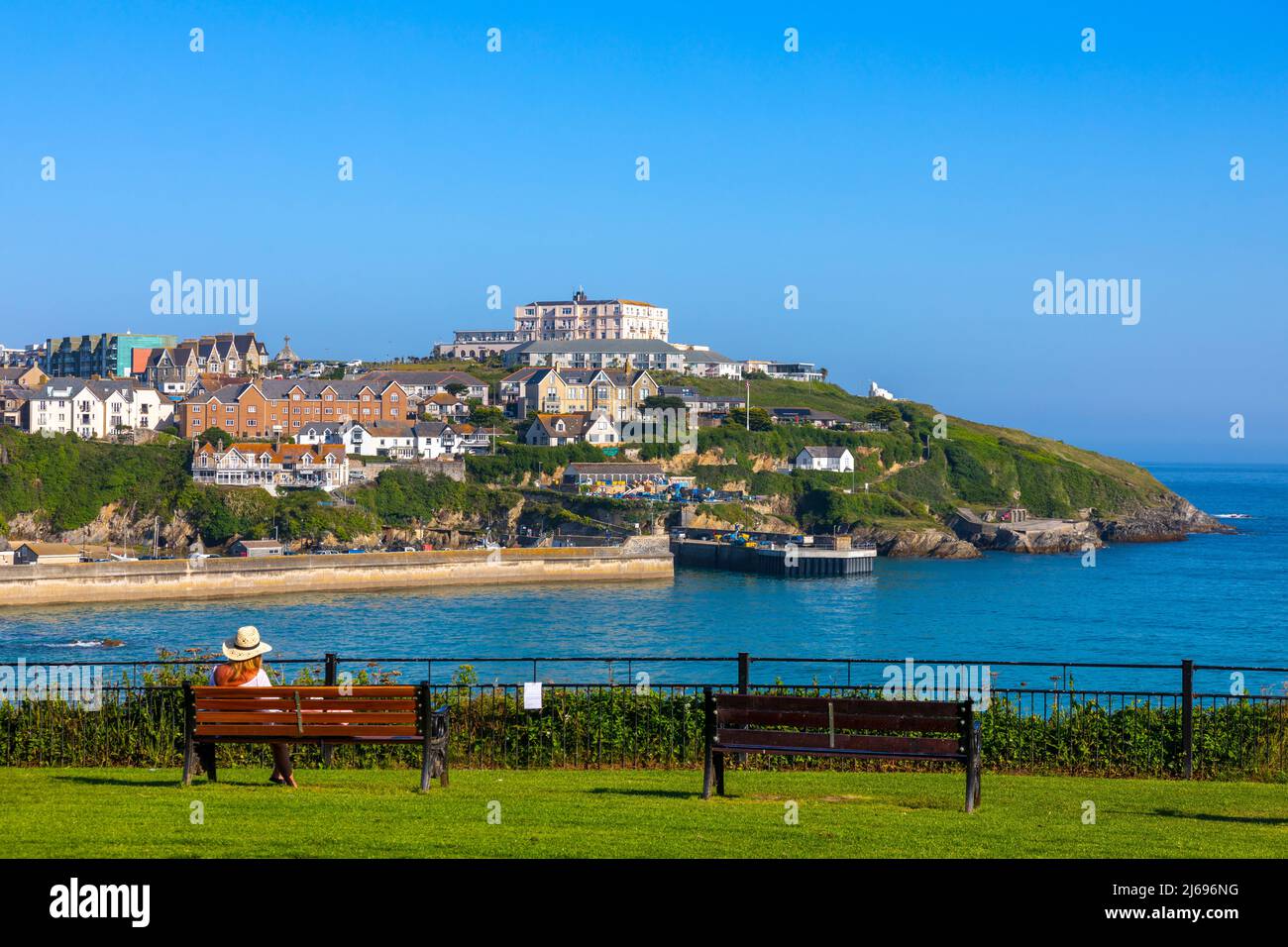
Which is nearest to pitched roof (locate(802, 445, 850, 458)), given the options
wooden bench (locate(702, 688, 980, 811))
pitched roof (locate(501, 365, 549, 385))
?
pitched roof (locate(501, 365, 549, 385))

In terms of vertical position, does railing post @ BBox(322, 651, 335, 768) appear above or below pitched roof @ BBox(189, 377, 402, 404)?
below

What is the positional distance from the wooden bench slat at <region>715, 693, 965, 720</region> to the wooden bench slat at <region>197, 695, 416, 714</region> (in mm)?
2002

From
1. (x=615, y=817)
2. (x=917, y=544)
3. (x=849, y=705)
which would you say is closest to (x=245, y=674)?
(x=615, y=817)

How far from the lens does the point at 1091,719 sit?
11.6 metres

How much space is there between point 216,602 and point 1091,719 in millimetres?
47561

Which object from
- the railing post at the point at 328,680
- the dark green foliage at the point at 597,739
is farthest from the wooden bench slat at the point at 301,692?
the dark green foliage at the point at 597,739

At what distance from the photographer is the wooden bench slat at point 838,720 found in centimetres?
793

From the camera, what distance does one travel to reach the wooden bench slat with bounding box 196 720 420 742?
8.29m

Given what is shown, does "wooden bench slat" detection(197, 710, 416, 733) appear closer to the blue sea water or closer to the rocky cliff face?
the blue sea water

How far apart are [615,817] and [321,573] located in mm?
53287

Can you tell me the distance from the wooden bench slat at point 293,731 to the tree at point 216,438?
263 feet

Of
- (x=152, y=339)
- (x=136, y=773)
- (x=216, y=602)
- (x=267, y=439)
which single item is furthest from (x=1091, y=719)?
(x=152, y=339)

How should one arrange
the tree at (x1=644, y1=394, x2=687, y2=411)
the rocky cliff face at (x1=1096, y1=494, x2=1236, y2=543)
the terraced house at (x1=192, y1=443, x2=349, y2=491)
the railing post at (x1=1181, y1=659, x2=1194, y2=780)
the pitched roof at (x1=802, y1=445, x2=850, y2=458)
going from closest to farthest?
the railing post at (x1=1181, y1=659, x2=1194, y2=780) < the terraced house at (x1=192, y1=443, x2=349, y2=491) < the rocky cliff face at (x1=1096, y1=494, x2=1236, y2=543) < the pitched roof at (x1=802, y1=445, x2=850, y2=458) < the tree at (x1=644, y1=394, x2=687, y2=411)
